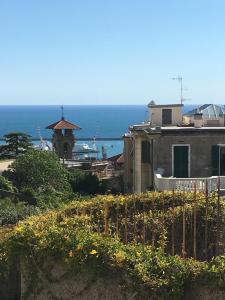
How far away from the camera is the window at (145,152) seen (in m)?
31.8

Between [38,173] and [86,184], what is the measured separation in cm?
653

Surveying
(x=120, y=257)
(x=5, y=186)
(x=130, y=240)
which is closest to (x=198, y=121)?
(x=5, y=186)

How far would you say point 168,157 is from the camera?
29.5m

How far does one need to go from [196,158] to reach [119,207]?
568 inches

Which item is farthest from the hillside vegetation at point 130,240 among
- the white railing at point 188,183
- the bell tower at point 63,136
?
the bell tower at point 63,136

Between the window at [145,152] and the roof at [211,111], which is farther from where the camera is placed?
the roof at [211,111]

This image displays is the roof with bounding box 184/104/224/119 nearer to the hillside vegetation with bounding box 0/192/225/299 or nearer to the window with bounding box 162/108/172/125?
the window with bounding box 162/108/172/125

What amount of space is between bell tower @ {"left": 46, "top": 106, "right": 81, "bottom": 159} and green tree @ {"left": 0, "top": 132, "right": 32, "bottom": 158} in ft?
9.06

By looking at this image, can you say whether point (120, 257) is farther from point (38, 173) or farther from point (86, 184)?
point (86, 184)

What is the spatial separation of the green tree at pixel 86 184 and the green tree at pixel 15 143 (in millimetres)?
10535

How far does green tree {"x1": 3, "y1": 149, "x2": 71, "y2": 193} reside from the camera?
→ 37.0 metres

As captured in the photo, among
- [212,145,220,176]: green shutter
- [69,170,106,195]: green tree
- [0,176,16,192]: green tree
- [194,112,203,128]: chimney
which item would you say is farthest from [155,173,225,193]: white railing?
[69,170,106,195]: green tree

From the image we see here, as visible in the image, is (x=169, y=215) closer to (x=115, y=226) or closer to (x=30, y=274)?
(x=115, y=226)

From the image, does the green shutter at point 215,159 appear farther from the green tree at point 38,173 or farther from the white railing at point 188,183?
the green tree at point 38,173
